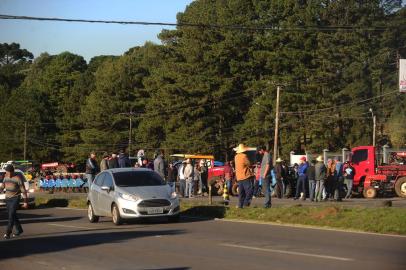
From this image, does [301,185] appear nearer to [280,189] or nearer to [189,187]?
[280,189]

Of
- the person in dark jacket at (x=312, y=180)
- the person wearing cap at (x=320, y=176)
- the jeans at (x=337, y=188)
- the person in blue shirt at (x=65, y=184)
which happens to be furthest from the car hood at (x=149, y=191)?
the person in blue shirt at (x=65, y=184)

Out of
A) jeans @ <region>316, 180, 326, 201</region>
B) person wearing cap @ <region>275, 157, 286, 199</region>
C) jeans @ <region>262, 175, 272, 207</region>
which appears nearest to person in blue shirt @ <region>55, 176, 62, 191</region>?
person wearing cap @ <region>275, 157, 286, 199</region>

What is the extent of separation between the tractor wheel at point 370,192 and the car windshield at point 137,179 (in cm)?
1559

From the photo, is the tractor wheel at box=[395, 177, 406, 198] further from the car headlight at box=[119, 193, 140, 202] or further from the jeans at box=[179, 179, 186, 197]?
the car headlight at box=[119, 193, 140, 202]

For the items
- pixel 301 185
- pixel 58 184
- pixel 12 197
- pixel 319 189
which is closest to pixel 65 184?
pixel 58 184

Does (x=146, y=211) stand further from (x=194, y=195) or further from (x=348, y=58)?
(x=348, y=58)

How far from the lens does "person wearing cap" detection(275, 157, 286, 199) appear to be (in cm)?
3166

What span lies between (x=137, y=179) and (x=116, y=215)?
4.38 ft

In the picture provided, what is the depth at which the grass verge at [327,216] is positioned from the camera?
53.9ft

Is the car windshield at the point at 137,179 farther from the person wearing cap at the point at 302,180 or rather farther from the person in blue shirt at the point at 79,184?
the person in blue shirt at the point at 79,184

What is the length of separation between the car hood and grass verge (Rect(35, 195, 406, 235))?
2.20 metres

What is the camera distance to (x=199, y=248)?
13.9m

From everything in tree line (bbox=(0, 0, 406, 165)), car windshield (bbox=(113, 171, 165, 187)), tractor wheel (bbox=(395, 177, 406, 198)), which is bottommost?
tractor wheel (bbox=(395, 177, 406, 198))

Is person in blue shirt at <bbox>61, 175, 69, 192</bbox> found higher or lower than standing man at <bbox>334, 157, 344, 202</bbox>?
Answer: lower
